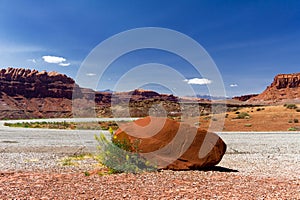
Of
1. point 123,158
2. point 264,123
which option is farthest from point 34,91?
point 123,158

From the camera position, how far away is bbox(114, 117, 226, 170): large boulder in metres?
9.27

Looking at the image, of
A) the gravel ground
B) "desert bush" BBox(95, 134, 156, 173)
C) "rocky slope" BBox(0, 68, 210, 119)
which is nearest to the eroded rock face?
"rocky slope" BBox(0, 68, 210, 119)

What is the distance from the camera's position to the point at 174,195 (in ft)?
20.5

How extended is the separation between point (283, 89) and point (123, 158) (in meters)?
154

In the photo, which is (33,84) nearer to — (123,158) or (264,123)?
(264,123)

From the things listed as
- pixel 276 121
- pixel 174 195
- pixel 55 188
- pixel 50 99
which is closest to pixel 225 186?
pixel 174 195

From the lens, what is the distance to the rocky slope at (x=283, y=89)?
137625mm

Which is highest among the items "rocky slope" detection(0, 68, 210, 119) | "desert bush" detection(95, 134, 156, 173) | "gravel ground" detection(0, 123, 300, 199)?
"rocky slope" detection(0, 68, 210, 119)

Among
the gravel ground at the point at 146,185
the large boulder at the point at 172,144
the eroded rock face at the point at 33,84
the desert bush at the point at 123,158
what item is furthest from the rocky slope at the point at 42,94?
the gravel ground at the point at 146,185

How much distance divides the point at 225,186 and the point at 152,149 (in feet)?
9.52

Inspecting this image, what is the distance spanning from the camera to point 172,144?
956 cm

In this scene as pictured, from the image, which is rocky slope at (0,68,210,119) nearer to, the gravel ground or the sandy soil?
the sandy soil

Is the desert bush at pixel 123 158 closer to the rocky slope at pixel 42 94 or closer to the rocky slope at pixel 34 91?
the rocky slope at pixel 42 94

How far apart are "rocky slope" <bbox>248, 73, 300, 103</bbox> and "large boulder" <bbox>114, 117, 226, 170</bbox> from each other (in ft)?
446
